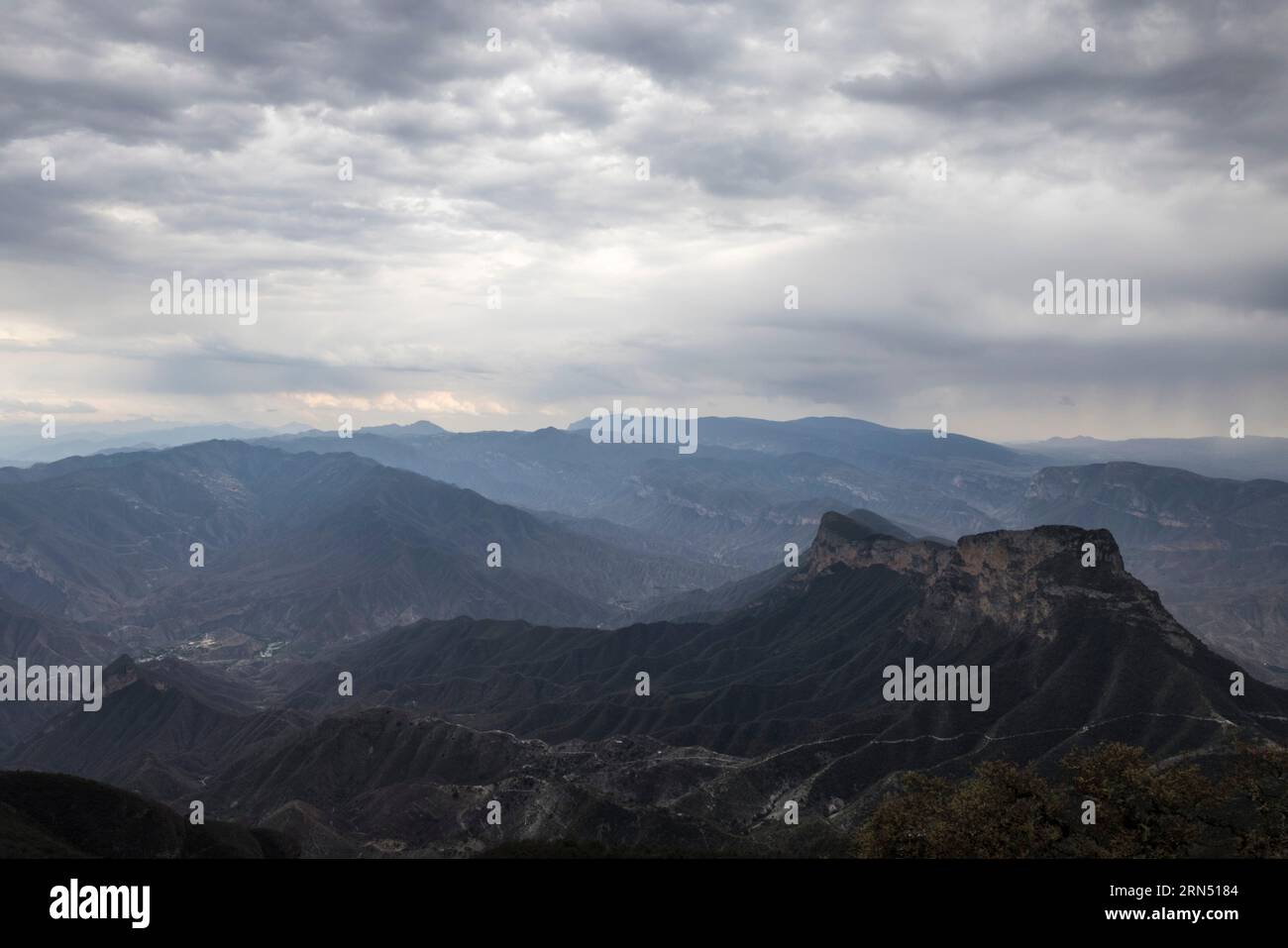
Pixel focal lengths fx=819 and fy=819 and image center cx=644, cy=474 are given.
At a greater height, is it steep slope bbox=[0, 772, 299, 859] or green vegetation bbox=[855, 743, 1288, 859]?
green vegetation bbox=[855, 743, 1288, 859]

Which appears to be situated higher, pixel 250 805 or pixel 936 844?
pixel 936 844

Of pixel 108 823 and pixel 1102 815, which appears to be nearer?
pixel 1102 815

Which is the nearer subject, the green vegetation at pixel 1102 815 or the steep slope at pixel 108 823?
the green vegetation at pixel 1102 815

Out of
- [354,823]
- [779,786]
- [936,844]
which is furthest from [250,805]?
[936,844]

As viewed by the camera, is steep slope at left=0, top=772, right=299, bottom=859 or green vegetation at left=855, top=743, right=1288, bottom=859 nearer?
green vegetation at left=855, top=743, right=1288, bottom=859

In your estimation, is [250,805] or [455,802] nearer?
[455,802]

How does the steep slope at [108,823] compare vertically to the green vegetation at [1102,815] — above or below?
below

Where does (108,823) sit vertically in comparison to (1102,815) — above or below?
below
